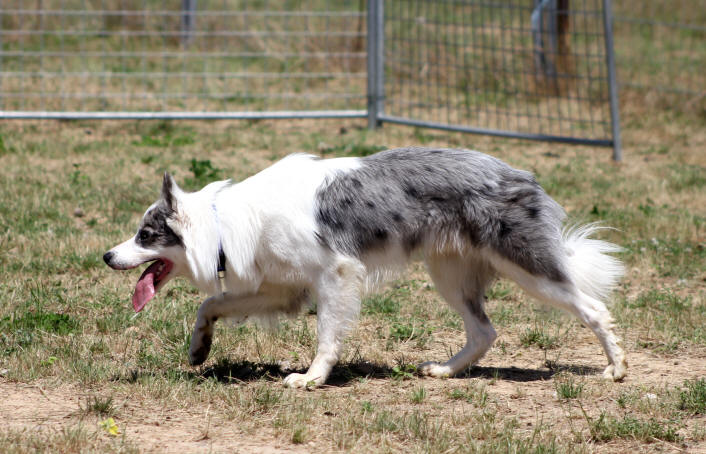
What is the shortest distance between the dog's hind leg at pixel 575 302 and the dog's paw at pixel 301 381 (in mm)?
1126

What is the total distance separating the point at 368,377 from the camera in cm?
473

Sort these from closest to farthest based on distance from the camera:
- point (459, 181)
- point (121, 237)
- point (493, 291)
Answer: point (459, 181) < point (493, 291) < point (121, 237)

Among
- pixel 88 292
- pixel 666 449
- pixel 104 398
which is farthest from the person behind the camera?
pixel 88 292

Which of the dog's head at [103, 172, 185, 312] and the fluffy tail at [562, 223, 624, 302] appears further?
the fluffy tail at [562, 223, 624, 302]

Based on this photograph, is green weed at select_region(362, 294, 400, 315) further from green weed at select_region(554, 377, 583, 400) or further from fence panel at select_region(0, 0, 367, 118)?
fence panel at select_region(0, 0, 367, 118)

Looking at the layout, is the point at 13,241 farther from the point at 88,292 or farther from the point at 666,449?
the point at 666,449

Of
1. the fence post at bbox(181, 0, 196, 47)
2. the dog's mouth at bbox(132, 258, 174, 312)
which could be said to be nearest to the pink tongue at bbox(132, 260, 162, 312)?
the dog's mouth at bbox(132, 258, 174, 312)

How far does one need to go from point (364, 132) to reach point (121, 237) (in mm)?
4505

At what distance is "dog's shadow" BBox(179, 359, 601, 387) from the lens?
15.5ft

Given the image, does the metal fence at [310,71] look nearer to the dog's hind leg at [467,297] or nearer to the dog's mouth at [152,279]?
the dog's hind leg at [467,297]

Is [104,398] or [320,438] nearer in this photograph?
[320,438]

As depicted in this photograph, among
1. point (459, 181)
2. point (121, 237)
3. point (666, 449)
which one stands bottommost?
point (666, 449)

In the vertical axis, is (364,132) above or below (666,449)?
above

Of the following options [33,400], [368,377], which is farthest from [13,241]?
[368,377]
